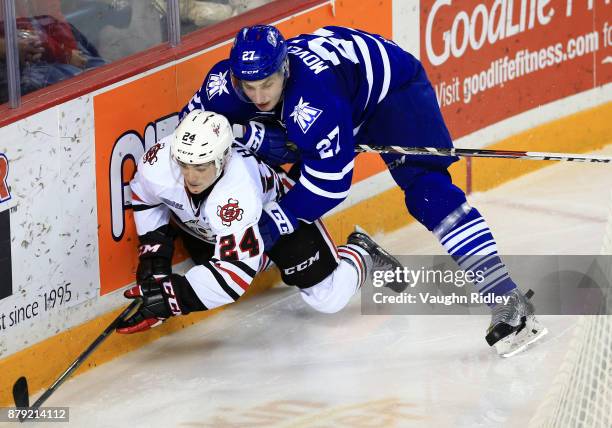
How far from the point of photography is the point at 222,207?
4.27 m

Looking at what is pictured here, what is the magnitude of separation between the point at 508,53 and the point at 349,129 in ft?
6.57

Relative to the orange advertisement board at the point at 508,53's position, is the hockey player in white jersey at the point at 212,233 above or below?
below

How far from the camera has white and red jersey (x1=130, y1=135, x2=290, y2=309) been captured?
4277 millimetres

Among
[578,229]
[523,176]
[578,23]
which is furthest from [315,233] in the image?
[578,23]

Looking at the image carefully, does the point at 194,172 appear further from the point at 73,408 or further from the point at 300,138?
the point at 73,408

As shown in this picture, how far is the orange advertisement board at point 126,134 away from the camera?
177 inches

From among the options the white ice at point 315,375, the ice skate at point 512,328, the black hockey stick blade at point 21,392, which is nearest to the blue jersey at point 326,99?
the white ice at point 315,375

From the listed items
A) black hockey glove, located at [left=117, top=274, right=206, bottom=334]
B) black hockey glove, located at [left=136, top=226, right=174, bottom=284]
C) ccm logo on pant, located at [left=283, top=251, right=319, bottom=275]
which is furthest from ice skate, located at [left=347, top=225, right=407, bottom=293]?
black hockey glove, located at [left=117, top=274, right=206, bottom=334]

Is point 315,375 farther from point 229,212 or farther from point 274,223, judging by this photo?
point 229,212

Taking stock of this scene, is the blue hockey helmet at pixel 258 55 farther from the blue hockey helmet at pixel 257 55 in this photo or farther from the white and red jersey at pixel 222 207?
the white and red jersey at pixel 222 207

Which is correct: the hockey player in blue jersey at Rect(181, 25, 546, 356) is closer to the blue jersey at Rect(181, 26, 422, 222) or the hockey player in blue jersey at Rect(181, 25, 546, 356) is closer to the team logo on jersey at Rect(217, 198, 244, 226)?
the blue jersey at Rect(181, 26, 422, 222)

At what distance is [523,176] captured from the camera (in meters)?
6.29

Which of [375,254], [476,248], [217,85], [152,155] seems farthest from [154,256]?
[476,248]

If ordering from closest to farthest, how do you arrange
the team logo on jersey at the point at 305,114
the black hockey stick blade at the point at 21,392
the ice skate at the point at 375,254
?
the black hockey stick blade at the point at 21,392 → the team logo on jersey at the point at 305,114 → the ice skate at the point at 375,254
